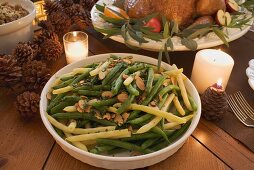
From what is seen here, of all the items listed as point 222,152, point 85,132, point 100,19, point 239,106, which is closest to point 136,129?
point 85,132

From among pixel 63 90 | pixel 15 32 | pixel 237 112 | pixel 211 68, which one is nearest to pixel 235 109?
pixel 237 112

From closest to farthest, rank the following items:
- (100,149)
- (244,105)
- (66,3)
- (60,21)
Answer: (100,149) < (244,105) < (60,21) < (66,3)

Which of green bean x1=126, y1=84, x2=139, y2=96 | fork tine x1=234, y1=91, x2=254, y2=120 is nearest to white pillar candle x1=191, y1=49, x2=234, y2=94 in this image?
fork tine x1=234, y1=91, x2=254, y2=120

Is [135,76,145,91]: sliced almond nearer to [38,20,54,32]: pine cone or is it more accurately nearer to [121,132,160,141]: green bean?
[121,132,160,141]: green bean

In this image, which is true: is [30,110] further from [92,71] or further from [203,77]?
[203,77]

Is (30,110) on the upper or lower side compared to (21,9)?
lower

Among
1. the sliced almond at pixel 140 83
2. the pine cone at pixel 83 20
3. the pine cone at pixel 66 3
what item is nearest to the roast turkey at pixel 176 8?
the pine cone at pixel 83 20

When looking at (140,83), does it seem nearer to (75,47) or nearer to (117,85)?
(117,85)
